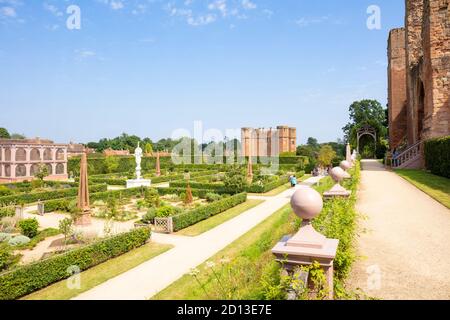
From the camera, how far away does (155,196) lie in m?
18.1

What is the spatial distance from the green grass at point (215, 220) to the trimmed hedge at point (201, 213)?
0.67 feet

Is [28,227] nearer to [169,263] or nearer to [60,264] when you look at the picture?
[60,264]

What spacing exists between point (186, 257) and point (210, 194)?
32.7 ft

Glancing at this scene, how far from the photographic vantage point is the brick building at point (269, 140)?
51.8 m

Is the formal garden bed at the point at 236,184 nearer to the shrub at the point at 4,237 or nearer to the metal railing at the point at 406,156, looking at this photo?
the metal railing at the point at 406,156

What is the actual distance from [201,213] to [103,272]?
6.12 meters

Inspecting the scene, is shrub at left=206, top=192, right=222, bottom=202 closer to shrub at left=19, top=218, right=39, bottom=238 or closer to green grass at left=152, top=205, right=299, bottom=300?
green grass at left=152, top=205, right=299, bottom=300

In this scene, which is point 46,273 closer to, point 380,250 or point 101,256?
point 101,256

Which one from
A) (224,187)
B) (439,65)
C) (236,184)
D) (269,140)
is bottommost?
(224,187)

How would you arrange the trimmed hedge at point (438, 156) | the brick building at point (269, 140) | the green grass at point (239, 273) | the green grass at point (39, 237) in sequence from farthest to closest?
the brick building at point (269, 140)
the trimmed hedge at point (438, 156)
the green grass at point (39, 237)
the green grass at point (239, 273)

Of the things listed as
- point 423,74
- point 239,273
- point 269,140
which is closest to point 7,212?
point 239,273

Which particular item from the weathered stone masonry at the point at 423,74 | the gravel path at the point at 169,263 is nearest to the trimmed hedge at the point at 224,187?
the gravel path at the point at 169,263

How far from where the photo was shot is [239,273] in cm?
471

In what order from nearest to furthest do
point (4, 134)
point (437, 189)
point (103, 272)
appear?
point (103, 272) → point (437, 189) → point (4, 134)
